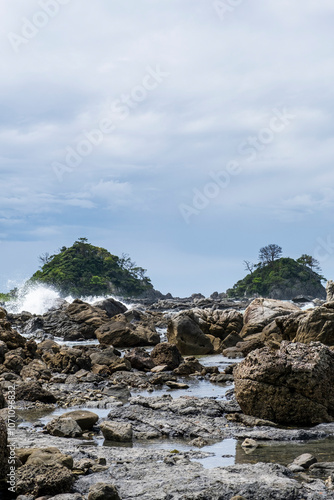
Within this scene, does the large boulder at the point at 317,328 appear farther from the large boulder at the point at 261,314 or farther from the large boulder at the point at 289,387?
the large boulder at the point at 289,387

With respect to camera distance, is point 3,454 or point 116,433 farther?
point 116,433

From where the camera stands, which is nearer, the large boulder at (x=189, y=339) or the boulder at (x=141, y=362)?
the boulder at (x=141, y=362)

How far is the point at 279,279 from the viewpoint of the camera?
10050cm

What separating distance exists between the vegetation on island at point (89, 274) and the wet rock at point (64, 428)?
287 feet

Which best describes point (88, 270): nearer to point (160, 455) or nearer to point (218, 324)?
point (218, 324)

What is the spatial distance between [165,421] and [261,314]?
62.6 ft

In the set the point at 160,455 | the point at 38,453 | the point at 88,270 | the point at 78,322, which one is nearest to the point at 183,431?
the point at 160,455

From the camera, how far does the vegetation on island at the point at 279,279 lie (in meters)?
100

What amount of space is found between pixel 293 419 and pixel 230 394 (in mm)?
3516

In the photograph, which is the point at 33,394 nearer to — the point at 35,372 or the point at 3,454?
the point at 35,372

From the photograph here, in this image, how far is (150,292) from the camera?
106688mm

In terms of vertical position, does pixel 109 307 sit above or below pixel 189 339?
above

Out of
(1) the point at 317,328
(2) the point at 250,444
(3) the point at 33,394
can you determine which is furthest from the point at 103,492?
(1) the point at 317,328

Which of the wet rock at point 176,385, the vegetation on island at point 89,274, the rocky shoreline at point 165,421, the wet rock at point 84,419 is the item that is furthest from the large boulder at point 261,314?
the vegetation on island at point 89,274
